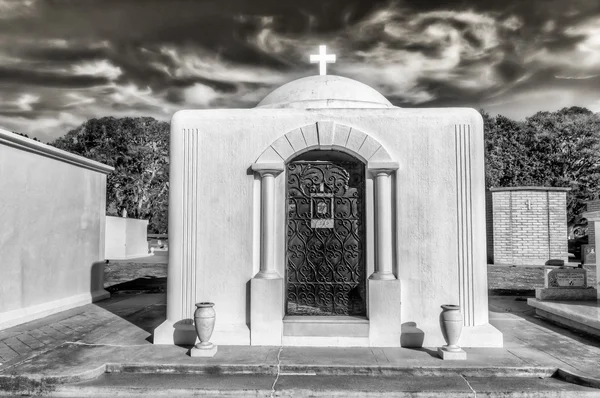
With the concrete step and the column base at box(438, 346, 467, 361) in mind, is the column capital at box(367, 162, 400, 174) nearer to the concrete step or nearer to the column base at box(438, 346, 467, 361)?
the column base at box(438, 346, 467, 361)

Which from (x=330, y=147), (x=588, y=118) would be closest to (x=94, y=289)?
(x=330, y=147)

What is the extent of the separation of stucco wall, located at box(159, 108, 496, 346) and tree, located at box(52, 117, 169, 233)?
29953 mm

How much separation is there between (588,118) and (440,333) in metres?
29.1

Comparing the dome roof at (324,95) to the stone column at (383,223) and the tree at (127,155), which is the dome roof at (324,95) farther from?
the tree at (127,155)

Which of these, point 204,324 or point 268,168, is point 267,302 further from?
point 268,168

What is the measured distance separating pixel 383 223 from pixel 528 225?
14.4m

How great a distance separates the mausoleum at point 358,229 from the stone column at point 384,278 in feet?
0.05

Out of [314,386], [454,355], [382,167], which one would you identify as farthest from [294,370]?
[382,167]

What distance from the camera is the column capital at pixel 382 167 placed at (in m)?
6.54

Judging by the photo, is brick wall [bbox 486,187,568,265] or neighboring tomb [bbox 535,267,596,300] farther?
brick wall [bbox 486,187,568,265]

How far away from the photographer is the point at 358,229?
6.96 m

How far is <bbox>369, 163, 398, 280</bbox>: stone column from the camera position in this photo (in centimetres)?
652

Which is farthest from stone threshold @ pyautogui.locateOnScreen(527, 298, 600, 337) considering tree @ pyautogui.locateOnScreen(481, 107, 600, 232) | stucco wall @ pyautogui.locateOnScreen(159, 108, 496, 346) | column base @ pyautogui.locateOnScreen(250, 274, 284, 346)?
tree @ pyautogui.locateOnScreen(481, 107, 600, 232)

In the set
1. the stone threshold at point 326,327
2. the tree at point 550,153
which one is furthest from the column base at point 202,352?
the tree at point 550,153
